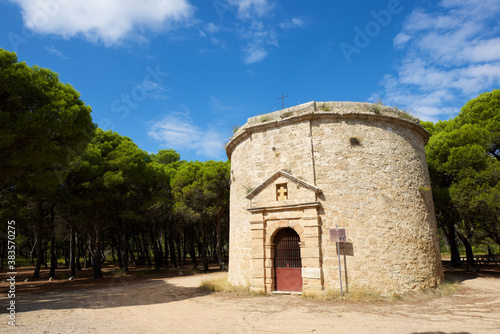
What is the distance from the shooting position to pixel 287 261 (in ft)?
36.4

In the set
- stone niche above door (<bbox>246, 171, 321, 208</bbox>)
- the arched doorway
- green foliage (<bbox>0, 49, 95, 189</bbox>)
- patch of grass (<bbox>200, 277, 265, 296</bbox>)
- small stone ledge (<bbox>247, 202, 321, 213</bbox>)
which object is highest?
green foliage (<bbox>0, 49, 95, 189</bbox>)

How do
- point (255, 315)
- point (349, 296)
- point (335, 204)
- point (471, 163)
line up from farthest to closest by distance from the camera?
point (471, 163) < point (335, 204) < point (349, 296) < point (255, 315)

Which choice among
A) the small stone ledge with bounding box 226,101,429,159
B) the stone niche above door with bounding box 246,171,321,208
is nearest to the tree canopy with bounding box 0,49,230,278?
the small stone ledge with bounding box 226,101,429,159

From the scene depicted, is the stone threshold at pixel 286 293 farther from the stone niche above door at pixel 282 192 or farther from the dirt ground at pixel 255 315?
the stone niche above door at pixel 282 192

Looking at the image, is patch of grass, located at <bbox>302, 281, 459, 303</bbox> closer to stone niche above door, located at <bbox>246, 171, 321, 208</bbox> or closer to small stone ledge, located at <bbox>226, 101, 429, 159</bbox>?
stone niche above door, located at <bbox>246, 171, 321, 208</bbox>

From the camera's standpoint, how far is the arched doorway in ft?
35.5

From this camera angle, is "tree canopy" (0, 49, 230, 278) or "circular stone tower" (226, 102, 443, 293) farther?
"circular stone tower" (226, 102, 443, 293)

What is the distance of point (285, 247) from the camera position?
11.2 meters

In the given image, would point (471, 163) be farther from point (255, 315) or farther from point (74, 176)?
point (74, 176)

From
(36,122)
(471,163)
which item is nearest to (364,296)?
(471,163)

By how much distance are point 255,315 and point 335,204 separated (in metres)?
4.57

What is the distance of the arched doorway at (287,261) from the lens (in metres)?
10.8

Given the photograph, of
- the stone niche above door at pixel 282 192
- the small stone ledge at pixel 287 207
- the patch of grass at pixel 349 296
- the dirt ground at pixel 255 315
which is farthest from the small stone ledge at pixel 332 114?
the dirt ground at pixel 255 315

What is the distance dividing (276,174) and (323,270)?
11.9ft
